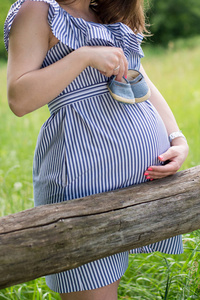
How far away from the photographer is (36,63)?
Answer: 1.31m

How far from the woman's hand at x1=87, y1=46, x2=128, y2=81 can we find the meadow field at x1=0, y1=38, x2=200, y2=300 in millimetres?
961

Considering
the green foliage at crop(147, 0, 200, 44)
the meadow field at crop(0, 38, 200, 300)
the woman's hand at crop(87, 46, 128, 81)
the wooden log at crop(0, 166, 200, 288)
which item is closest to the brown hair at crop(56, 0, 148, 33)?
the woman's hand at crop(87, 46, 128, 81)

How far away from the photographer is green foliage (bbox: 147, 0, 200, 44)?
1675cm

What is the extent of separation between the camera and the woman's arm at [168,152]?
4.92 ft

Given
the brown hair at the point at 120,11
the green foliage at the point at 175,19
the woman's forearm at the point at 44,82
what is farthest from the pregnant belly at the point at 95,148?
the green foliage at the point at 175,19

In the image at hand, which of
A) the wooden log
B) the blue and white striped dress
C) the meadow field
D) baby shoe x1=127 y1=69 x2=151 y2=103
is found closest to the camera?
the wooden log

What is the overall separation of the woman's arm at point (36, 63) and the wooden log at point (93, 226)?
0.33 meters

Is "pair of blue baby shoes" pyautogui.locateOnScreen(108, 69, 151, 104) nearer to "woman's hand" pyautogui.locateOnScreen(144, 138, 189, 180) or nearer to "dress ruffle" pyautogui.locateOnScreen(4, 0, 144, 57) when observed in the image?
"dress ruffle" pyautogui.locateOnScreen(4, 0, 144, 57)

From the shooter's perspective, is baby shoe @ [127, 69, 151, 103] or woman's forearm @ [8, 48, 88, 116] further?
baby shoe @ [127, 69, 151, 103]

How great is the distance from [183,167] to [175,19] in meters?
14.6

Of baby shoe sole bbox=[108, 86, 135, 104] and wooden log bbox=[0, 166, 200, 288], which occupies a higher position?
baby shoe sole bbox=[108, 86, 135, 104]

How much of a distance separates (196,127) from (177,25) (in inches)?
522

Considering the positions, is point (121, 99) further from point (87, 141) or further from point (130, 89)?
point (87, 141)

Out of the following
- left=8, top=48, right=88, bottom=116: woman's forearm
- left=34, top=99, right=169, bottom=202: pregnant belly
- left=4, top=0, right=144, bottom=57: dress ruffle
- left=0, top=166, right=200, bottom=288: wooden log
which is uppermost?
left=4, top=0, right=144, bottom=57: dress ruffle
